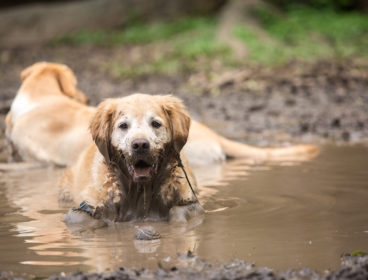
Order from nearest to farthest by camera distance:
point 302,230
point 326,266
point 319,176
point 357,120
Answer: point 326,266
point 302,230
point 319,176
point 357,120

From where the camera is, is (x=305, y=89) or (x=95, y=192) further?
(x=305, y=89)

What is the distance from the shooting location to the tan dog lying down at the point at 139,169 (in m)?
5.00

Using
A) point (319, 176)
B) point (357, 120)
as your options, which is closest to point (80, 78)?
point (357, 120)

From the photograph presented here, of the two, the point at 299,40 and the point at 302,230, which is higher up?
the point at 299,40

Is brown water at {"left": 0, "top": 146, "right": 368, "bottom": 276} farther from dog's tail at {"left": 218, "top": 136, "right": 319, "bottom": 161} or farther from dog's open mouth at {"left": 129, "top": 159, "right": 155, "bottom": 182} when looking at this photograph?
dog's tail at {"left": 218, "top": 136, "right": 319, "bottom": 161}

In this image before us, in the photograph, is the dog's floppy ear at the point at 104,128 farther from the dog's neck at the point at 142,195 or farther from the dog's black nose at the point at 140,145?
the dog's black nose at the point at 140,145

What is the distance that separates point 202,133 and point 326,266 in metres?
4.32

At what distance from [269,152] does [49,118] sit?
2.74 meters

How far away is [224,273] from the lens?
11.4ft

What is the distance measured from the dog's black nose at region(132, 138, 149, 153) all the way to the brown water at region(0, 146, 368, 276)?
581 millimetres

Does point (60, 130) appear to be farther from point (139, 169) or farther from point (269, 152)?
point (139, 169)

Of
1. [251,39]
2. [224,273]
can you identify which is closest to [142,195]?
[224,273]

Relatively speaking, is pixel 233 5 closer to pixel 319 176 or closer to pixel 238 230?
pixel 319 176

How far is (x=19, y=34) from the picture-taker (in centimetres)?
2178
